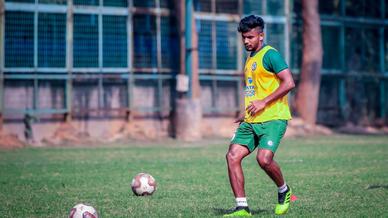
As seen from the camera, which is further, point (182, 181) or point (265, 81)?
point (182, 181)

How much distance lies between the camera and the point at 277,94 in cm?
838

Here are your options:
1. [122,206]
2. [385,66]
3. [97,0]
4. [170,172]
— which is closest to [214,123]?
[97,0]

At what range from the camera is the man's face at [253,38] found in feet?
27.7

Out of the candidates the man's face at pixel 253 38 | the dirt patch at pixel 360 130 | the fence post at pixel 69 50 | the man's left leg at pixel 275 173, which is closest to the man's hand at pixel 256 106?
the man's left leg at pixel 275 173

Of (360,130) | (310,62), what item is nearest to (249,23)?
(310,62)

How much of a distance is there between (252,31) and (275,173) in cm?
149

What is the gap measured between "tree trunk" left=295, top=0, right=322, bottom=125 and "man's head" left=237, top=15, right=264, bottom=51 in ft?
62.9

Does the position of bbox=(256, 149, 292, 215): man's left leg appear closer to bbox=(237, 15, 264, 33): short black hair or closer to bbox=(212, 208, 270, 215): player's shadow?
bbox=(212, 208, 270, 215): player's shadow

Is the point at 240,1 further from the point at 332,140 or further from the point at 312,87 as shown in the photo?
the point at 332,140

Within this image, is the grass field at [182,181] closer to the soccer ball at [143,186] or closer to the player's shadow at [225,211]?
the player's shadow at [225,211]

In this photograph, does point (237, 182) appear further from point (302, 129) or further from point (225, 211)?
point (302, 129)

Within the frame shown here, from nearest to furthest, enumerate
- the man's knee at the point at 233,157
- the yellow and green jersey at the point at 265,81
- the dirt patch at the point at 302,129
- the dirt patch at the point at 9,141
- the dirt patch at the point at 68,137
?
1. the man's knee at the point at 233,157
2. the yellow and green jersey at the point at 265,81
3. the dirt patch at the point at 9,141
4. the dirt patch at the point at 68,137
5. the dirt patch at the point at 302,129

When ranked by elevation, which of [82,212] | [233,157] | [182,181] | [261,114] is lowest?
[182,181]

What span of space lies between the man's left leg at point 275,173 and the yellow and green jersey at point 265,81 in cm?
38
